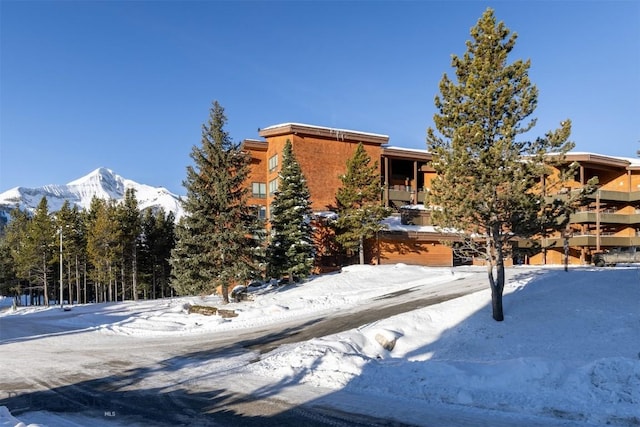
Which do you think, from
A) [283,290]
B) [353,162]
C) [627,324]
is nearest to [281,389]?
[627,324]

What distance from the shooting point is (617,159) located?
47.6 metres

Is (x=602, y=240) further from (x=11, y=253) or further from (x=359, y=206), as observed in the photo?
(x=11, y=253)

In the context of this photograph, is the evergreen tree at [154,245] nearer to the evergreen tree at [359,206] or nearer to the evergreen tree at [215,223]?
the evergreen tree at [359,206]

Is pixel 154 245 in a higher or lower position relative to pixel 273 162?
lower

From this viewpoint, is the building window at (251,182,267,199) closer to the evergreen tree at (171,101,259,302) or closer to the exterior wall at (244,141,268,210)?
the exterior wall at (244,141,268,210)

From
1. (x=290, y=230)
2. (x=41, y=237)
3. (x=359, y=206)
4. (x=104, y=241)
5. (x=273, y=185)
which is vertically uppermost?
(x=273, y=185)

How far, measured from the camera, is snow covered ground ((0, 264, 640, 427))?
7605mm

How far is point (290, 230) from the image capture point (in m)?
32.0

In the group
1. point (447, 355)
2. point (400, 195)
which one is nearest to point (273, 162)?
point (400, 195)

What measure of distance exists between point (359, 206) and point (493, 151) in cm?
2389

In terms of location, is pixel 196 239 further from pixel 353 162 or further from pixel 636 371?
pixel 636 371

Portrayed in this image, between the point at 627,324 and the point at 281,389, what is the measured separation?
11.0 metres

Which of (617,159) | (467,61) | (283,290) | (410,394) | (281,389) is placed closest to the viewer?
(410,394)

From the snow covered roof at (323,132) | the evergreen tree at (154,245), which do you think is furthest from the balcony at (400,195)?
the evergreen tree at (154,245)
